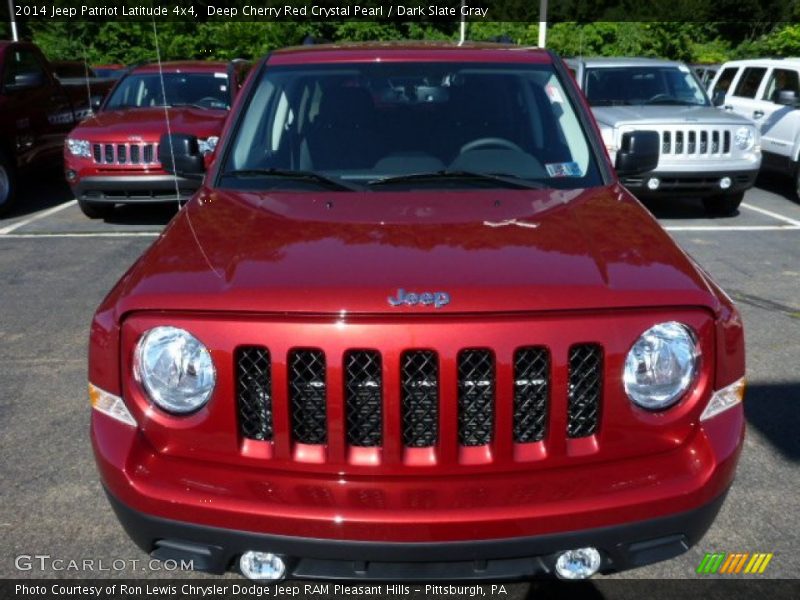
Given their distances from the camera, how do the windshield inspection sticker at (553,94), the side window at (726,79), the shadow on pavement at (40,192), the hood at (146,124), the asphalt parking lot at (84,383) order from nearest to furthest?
the asphalt parking lot at (84,383), the windshield inspection sticker at (553,94), the hood at (146,124), the shadow on pavement at (40,192), the side window at (726,79)

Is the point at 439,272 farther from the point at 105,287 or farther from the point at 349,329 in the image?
the point at 105,287

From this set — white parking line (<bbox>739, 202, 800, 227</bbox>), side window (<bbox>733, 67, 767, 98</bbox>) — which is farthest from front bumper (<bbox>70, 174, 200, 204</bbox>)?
side window (<bbox>733, 67, 767, 98</bbox>)

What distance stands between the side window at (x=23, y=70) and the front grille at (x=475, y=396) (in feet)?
29.8

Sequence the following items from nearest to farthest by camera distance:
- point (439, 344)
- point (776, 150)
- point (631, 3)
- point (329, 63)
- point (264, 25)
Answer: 1. point (439, 344)
2. point (329, 63)
3. point (776, 150)
4. point (264, 25)
5. point (631, 3)

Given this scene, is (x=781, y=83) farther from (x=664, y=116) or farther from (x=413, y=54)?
(x=413, y=54)

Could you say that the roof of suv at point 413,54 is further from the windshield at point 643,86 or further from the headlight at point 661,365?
the windshield at point 643,86

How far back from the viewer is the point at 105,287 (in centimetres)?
692

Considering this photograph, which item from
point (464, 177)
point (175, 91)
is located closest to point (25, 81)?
point (175, 91)

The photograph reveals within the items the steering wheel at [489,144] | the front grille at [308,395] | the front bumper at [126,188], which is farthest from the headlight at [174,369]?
the front bumper at [126,188]

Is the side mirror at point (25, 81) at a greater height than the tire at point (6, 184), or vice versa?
the side mirror at point (25, 81)

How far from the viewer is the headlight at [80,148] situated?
29.8ft

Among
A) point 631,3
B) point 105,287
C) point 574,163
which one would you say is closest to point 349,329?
point 574,163

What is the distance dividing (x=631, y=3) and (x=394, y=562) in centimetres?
3834

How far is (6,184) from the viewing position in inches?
393
